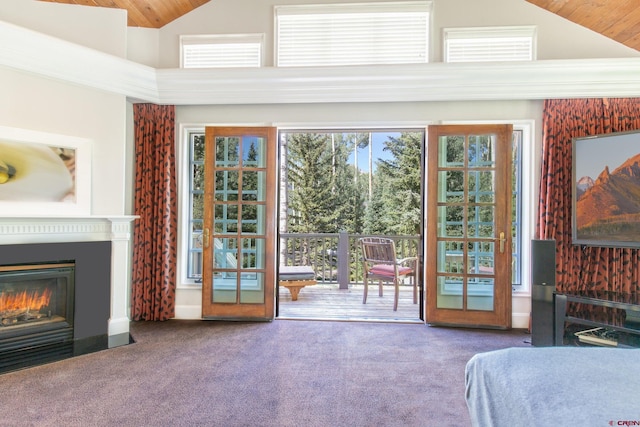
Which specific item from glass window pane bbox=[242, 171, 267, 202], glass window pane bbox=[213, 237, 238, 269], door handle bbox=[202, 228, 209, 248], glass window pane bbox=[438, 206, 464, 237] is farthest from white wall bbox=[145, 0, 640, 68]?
glass window pane bbox=[213, 237, 238, 269]

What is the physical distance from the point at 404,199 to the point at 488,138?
4.28 m

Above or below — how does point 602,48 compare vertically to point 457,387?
above

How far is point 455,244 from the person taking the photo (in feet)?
12.6

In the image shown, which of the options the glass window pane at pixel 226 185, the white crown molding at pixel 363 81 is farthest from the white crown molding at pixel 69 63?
the glass window pane at pixel 226 185

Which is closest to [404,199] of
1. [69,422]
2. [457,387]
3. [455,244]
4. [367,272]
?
[367,272]

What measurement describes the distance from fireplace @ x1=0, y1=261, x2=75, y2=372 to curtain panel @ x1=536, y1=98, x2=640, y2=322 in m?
4.53

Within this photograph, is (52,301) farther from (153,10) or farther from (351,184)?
(351,184)

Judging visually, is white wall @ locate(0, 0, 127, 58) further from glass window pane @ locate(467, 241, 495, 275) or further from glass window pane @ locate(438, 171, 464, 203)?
glass window pane @ locate(467, 241, 495, 275)

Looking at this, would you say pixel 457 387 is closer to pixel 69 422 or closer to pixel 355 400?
pixel 355 400

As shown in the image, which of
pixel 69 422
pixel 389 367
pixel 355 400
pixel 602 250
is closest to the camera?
pixel 69 422

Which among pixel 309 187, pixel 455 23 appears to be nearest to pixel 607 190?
pixel 455 23

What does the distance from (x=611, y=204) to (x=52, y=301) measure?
505 cm

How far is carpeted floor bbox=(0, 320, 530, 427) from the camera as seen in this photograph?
2051 millimetres

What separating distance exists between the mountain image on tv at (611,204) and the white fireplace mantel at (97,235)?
432 centimetres
